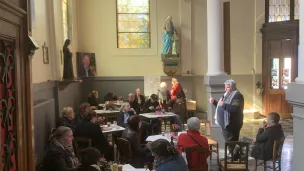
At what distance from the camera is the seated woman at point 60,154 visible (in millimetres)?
4668

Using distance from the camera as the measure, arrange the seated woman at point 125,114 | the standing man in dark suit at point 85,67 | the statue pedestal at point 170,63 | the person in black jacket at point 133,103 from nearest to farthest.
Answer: the seated woman at point 125,114
the person in black jacket at point 133,103
the standing man in dark suit at point 85,67
the statue pedestal at point 170,63

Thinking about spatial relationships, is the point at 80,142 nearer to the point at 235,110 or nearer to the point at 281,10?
the point at 235,110

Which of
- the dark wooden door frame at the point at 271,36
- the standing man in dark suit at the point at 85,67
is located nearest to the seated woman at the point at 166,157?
the standing man in dark suit at the point at 85,67

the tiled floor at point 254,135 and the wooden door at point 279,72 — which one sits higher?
the wooden door at point 279,72

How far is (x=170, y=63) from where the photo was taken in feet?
44.5

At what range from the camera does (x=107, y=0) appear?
1374 cm

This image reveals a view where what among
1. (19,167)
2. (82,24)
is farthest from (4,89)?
(82,24)

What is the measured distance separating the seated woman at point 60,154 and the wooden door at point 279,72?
33.5ft

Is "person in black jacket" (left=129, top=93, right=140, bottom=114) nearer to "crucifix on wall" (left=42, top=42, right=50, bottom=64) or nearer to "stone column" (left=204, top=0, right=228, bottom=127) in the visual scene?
"stone column" (left=204, top=0, right=228, bottom=127)

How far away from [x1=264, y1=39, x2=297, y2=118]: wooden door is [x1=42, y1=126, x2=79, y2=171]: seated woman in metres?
10.2

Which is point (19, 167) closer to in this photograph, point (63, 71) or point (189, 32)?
point (63, 71)

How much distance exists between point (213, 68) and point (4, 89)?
6.65 m

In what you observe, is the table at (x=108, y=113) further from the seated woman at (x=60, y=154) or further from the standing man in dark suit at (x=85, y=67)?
the seated woman at (x=60, y=154)

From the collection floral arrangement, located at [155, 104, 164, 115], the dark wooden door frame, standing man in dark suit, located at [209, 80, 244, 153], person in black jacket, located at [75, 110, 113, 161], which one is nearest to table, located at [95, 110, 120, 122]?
floral arrangement, located at [155, 104, 164, 115]
